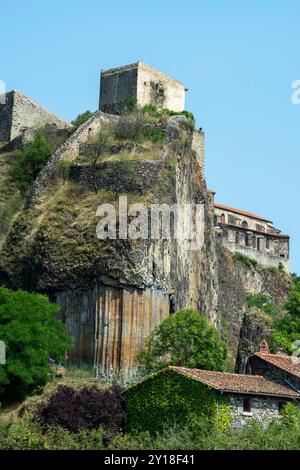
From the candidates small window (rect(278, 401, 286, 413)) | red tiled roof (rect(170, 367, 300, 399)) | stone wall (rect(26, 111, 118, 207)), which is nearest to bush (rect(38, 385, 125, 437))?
red tiled roof (rect(170, 367, 300, 399))

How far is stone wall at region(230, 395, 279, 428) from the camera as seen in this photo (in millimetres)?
51281

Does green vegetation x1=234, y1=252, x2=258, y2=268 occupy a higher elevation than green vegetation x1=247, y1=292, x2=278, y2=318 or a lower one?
higher

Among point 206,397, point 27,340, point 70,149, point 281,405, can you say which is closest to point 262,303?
point 70,149

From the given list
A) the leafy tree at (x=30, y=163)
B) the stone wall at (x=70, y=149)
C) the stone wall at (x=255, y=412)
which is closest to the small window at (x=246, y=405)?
the stone wall at (x=255, y=412)

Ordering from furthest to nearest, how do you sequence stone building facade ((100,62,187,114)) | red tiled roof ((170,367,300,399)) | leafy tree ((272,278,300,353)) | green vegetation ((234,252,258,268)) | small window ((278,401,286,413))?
1. green vegetation ((234,252,258,268))
2. stone building facade ((100,62,187,114))
3. leafy tree ((272,278,300,353))
4. small window ((278,401,286,413))
5. red tiled roof ((170,367,300,399))

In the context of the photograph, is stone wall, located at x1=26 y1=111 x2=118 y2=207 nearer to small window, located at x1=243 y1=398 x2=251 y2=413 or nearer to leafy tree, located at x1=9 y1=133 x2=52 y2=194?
leafy tree, located at x1=9 y1=133 x2=52 y2=194

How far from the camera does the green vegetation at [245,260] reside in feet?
323

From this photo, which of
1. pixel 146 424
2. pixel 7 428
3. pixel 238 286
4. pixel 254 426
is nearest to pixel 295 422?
pixel 254 426

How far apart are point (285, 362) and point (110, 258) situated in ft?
39.9

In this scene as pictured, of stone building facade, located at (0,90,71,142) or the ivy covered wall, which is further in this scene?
stone building facade, located at (0,90,71,142)

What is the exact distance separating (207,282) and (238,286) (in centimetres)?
1906

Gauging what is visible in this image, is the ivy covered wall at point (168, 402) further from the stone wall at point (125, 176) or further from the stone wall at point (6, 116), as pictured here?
the stone wall at point (6, 116)

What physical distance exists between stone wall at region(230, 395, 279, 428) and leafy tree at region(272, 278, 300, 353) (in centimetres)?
1469

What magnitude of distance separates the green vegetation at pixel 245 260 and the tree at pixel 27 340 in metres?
39.5
